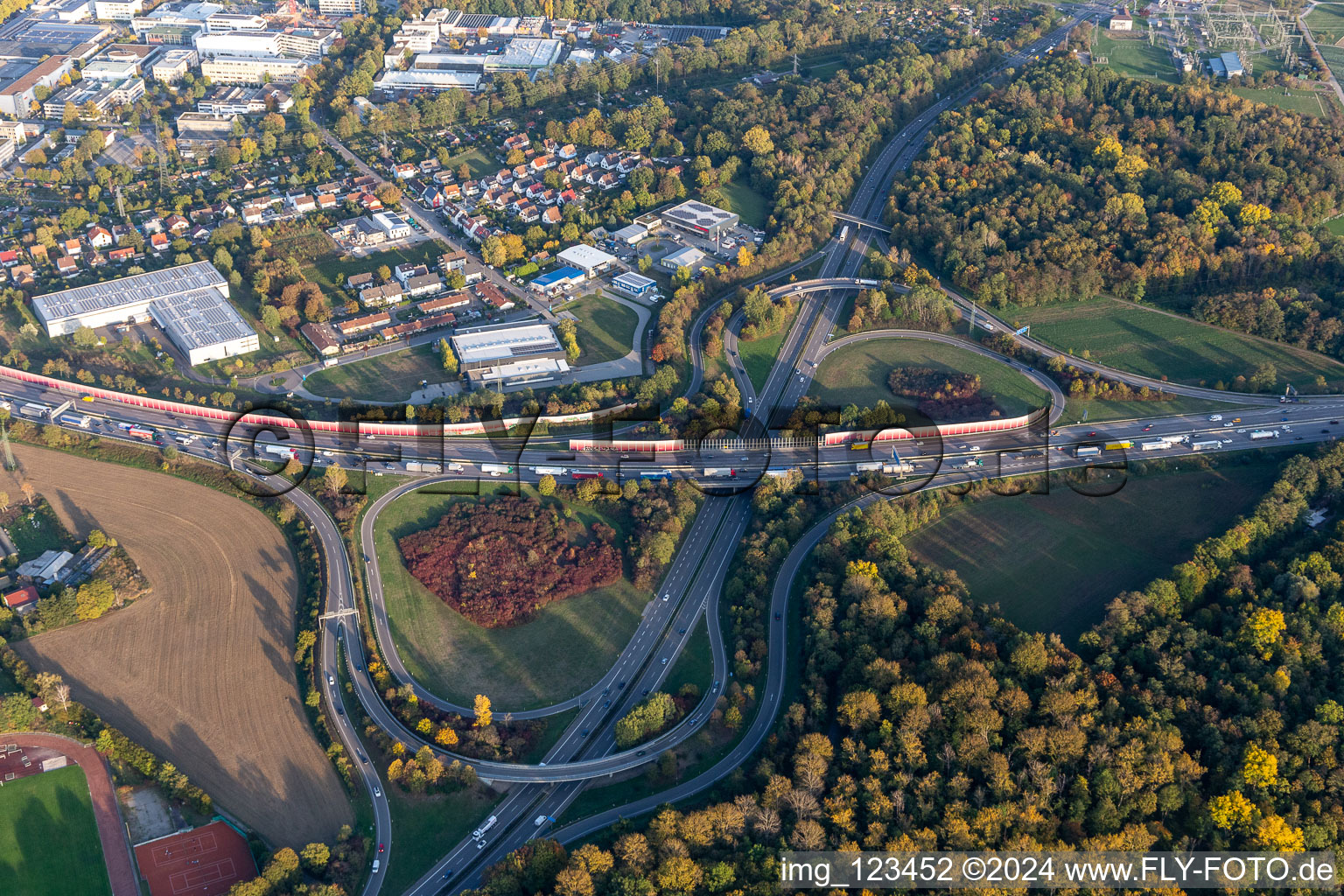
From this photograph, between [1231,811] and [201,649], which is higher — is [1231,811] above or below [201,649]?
above

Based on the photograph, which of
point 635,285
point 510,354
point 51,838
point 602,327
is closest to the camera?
point 51,838

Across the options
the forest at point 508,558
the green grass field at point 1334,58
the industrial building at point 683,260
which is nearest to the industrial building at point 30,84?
the industrial building at point 683,260

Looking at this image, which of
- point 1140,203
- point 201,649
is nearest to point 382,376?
point 201,649

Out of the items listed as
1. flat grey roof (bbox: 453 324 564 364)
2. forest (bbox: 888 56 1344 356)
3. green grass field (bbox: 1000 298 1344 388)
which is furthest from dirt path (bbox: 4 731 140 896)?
forest (bbox: 888 56 1344 356)

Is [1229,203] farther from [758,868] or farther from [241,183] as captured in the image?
[241,183]

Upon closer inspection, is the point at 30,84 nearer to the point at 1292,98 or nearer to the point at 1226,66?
the point at 1226,66

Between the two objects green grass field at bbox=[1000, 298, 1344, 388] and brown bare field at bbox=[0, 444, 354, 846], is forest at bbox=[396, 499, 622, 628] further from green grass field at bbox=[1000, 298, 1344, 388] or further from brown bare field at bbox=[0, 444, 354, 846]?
green grass field at bbox=[1000, 298, 1344, 388]

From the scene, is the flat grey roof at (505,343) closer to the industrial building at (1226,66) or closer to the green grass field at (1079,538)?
the green grass field at (1079,538)
